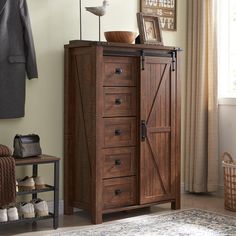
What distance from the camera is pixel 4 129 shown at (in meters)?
4.17

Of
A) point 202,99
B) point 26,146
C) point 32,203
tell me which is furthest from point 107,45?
point 202,99

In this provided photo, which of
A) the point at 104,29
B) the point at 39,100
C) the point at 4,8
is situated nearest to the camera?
the point at 4,8

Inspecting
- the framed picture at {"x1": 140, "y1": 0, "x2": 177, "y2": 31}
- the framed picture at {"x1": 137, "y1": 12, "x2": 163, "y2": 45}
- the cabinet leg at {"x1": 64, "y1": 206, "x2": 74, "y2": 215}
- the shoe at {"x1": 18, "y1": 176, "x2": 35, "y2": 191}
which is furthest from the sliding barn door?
the shoe at {"x1": 18, "y1": 176, "x2": 35, "y2": 191}

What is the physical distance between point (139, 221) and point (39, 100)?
1256 mm

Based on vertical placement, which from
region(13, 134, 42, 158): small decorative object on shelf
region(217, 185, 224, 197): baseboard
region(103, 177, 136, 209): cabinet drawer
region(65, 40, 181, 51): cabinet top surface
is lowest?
region(217, 185, 224, 197): baseboard

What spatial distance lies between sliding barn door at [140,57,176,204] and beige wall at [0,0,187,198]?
0.67 meters

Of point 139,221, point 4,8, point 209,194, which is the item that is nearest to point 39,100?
point 4,8

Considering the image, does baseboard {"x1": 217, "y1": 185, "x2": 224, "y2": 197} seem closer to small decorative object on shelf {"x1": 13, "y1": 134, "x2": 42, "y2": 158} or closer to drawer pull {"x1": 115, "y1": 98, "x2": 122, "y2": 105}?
drawer pull {"x1": 115, "y1": 98, "x2": 122, "y2": 105}

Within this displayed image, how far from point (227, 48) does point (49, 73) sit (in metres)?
1.86

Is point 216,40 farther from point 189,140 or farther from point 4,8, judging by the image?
point 4,8

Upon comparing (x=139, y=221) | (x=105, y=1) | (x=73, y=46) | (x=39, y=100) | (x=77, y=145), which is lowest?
(x=139, y=221)

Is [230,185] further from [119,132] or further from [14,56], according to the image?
[14,56]

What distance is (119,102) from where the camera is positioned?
14.0ft

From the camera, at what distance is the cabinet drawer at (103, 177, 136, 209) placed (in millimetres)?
4223
